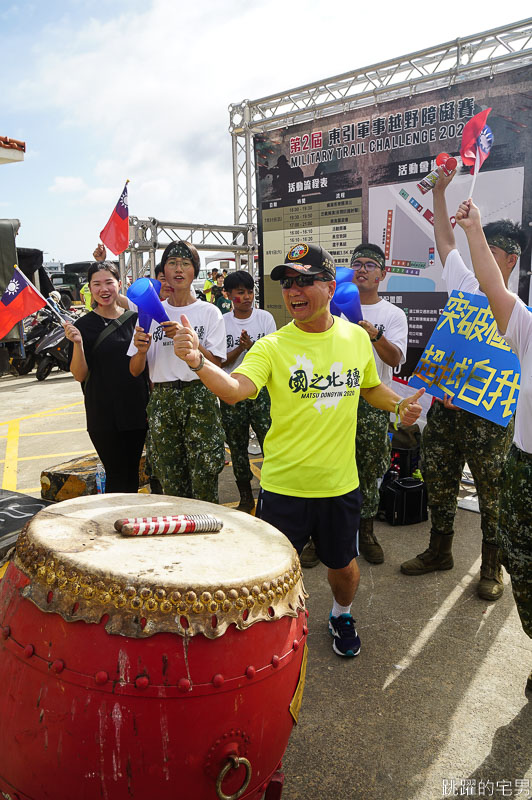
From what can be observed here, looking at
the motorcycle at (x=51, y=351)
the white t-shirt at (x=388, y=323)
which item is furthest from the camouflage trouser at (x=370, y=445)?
the motorcycle at (x=51, y=351)

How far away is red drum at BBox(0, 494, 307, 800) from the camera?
4.91ft

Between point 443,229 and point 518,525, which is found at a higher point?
point 443,229

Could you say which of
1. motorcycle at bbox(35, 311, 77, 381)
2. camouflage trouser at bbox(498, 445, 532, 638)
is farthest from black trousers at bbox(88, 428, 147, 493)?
motorcycle at bbox(35, 311, 77, 381)

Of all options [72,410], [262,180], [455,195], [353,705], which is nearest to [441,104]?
[455,195]

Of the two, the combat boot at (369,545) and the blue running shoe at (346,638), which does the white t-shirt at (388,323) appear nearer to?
the combat boot at (369,545)

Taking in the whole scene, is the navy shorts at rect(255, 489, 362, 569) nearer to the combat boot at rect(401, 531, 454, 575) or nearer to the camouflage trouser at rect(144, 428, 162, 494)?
the combat boot at rect(401, 531, 454, 575)

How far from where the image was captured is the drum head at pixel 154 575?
155 cm

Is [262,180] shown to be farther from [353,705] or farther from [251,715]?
[251,715]

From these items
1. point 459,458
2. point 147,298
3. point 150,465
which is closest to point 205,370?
point 147,298

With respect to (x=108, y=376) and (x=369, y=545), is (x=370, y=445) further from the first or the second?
(x=108, y=376)

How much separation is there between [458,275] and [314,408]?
5.60 ft

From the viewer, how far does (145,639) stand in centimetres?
153

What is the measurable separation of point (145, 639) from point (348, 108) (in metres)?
5.48

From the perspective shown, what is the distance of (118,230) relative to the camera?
6.34 metres
